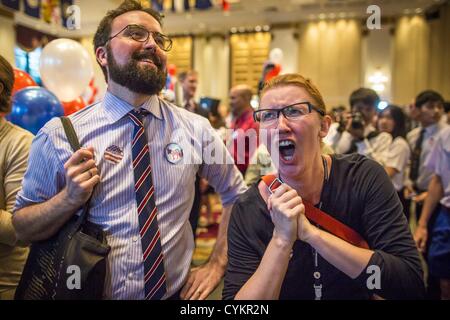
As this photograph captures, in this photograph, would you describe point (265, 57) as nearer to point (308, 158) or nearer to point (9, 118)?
point (9, 118)

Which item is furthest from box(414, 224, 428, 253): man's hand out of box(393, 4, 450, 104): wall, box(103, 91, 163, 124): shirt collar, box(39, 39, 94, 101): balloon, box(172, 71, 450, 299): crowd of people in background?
box(393, 4, 450, 104): wall

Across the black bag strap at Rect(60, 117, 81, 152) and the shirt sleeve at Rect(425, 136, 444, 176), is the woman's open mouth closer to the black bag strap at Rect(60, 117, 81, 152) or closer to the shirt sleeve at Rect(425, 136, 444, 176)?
the black bag strap at Rect(60, 117, 81, 152)

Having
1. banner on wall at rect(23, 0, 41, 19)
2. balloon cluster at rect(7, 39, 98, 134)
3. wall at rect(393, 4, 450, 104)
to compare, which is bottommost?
balloon cluster at rect(7, 39, 98, 134)

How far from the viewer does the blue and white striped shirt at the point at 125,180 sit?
1.32 metres

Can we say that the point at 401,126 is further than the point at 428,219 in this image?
Yes

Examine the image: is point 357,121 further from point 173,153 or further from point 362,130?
point 173,153

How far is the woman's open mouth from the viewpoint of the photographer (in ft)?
3.91

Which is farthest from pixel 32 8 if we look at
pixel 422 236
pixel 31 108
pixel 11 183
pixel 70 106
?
pixel 422 236

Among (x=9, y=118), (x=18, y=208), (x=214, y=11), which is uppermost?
(x=214, y=11)

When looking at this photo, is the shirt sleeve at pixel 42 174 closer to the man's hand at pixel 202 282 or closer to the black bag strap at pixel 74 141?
the black bag strap at pixel 74 141

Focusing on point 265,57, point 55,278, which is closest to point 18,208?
point 55,278

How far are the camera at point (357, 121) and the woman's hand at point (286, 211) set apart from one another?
2002mm

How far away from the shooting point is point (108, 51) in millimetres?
1468

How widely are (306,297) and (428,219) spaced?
5.83 ft
